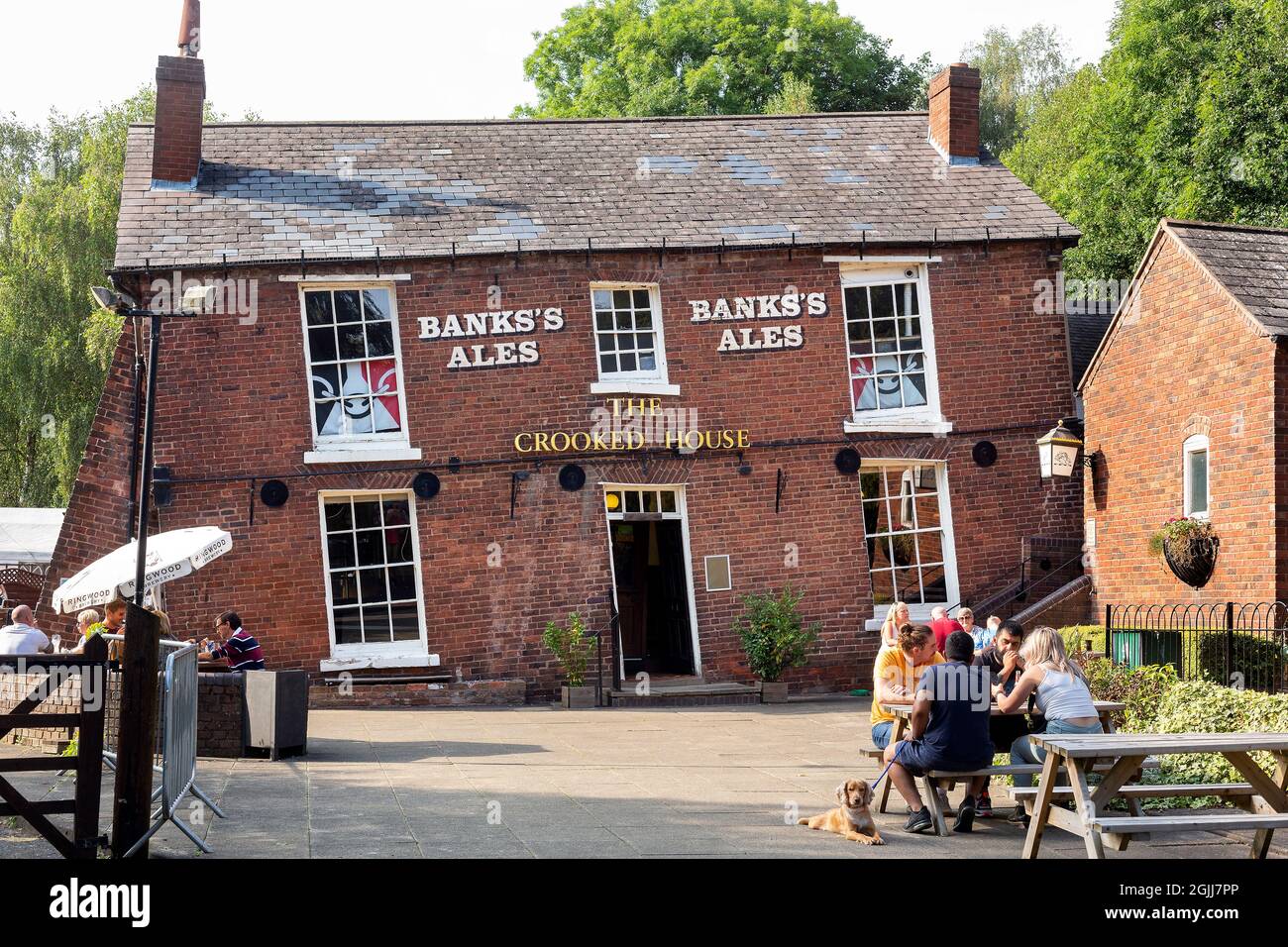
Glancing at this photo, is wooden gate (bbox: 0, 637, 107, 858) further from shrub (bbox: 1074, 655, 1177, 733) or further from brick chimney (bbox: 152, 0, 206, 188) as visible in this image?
brick chimney (bbox: 152, 0, 206, 188)

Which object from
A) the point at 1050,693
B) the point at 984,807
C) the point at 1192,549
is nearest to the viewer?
the point at 1050,693

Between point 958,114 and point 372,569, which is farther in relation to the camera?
point 958,114

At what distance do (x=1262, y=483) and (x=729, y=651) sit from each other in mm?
6994

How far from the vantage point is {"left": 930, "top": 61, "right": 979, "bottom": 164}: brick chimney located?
70.4 feet

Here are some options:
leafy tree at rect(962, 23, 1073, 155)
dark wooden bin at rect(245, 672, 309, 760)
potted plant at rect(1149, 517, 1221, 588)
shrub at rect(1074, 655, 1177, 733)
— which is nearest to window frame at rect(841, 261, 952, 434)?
potted plant at rect(1149, 517, 1221, 588)

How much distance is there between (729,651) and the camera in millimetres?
18828

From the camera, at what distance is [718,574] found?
18828mm

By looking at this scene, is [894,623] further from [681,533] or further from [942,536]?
[942,536]

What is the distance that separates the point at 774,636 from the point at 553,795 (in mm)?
8351

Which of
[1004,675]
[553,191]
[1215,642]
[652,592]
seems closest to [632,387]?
[652,592]

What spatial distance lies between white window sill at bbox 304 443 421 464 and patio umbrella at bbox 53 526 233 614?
3.83 m

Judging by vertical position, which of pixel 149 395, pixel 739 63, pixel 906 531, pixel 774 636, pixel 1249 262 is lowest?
pixel 774 636

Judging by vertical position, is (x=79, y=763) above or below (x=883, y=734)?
above
